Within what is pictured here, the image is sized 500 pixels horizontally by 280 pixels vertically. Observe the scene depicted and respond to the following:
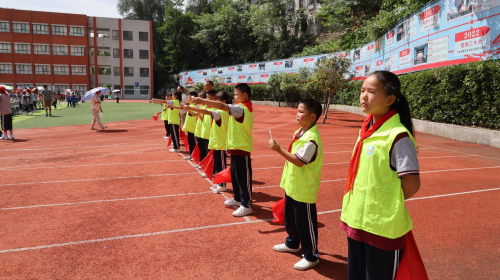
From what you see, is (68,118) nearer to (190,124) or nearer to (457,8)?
(190,124)

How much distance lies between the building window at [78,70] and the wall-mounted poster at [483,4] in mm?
54955

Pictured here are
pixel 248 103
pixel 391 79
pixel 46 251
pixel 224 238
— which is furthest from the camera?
pixel 248 103

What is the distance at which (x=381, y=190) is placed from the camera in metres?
2.24

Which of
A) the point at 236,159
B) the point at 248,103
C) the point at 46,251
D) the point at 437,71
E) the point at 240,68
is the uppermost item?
the point at 240,68

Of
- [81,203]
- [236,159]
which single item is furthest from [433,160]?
[81,203]

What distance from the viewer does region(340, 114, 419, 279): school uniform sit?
6.92 ft

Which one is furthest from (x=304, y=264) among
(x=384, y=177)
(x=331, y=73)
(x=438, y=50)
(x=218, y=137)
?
(x=331, y=73)

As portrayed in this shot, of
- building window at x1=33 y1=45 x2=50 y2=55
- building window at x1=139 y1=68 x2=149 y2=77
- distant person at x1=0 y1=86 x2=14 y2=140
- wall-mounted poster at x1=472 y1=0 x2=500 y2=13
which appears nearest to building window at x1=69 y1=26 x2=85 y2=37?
building window at x1=33 y1=45 x2=50 y2=55

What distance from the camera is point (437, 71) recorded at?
42.6 ft

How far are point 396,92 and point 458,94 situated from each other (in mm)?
11695

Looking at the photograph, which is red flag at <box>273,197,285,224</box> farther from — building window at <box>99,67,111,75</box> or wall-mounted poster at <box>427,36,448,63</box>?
building window at <box>99,67,111,75</box>

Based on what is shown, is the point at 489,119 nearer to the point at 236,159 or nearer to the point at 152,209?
the point at 236,159

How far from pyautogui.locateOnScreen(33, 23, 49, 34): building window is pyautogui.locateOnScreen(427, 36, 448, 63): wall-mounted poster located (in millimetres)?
55547

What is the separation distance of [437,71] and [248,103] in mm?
11202
